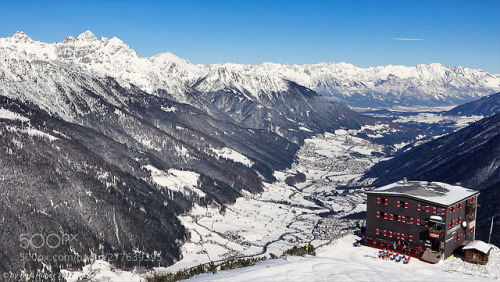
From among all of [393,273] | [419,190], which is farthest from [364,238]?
[393,273]

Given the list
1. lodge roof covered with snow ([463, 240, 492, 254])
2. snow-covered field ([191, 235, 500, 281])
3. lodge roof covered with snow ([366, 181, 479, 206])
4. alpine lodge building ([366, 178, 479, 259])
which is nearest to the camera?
snow-covered field ([191, 235, 500, 281])

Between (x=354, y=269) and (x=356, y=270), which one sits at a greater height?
(x=354, y=269)

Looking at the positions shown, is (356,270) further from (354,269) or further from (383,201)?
(383,201)

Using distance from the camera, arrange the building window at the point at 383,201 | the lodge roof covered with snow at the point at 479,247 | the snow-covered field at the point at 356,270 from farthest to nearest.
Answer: the building window at the point at 383,201, the lodge roof covered with snow at the point at 479,247, the snow-covered field at the point at 356,270

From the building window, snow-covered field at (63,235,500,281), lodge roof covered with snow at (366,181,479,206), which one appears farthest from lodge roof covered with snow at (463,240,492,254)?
the building window

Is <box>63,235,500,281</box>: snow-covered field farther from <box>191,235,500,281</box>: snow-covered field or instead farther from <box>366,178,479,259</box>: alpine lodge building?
<box>366,178,479,259</box>: alpine lodge building

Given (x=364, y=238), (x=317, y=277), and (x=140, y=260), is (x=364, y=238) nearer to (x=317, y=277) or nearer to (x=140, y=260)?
(x=317, y=277)

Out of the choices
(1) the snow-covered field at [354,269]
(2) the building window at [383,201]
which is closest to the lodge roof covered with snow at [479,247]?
(1) the snow-covered field at [354,269]

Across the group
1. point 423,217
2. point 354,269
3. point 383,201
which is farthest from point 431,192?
point 354,269

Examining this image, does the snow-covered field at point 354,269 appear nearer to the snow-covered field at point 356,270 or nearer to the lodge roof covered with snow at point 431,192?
the snow-covered field at point 356,270
